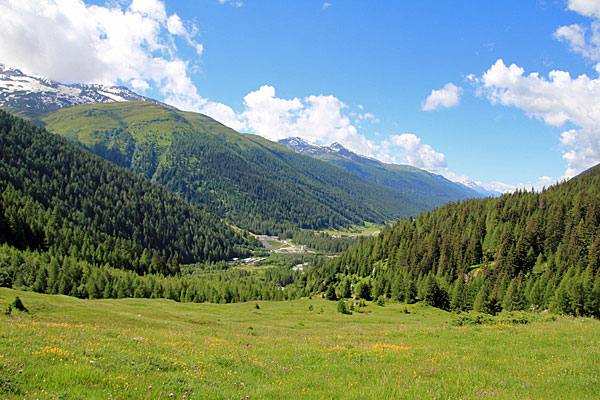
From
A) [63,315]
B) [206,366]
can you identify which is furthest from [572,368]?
[63,315]

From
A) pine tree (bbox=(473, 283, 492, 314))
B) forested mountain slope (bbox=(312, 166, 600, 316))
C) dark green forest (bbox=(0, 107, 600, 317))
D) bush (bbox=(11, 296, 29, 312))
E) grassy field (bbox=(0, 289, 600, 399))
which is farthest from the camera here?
dark green forest (bbox=(0, 107, 600, 317))

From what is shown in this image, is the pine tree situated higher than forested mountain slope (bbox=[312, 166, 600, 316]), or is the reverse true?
forested mountain slope (bbox=[312, 166, 600, 316])

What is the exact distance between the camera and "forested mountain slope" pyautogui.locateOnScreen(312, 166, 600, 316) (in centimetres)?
8644

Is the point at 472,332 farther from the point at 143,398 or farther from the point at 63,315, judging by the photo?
the point at 63,315

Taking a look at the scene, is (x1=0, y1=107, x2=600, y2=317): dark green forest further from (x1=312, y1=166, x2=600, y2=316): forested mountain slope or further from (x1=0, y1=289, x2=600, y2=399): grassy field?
(x1=0, y1=289, x2=600, y2=399): grassy field

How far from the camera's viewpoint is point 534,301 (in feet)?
281

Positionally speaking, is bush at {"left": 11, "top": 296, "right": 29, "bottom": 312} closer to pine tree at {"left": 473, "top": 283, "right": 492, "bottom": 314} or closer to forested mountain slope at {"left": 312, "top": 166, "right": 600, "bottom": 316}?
forested mountain slope at {"left": 312, "top": 166, "right": 600, "bottom": 316}

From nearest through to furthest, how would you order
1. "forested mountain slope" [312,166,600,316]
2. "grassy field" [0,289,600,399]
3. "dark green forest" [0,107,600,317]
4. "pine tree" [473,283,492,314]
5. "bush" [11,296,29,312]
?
1. "grassy field" [0,289,600,399]
2. "bush" [11,296,29,312]
3. "pine tree" [473,283,492,314]
4. "forested mountain slope" [312,166,600,316]
5. "dark green forest" [0,107,600,317]

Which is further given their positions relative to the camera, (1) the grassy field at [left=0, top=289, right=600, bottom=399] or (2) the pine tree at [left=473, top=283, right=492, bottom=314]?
(2) the pine tree at [left=473, top=283, right=492, bottom=314]

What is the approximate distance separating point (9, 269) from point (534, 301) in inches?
6073

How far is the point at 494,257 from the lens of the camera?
119 metres

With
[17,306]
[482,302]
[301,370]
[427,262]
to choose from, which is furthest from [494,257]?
[17,306]

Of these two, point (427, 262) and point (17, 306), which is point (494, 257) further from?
point (17, 306)

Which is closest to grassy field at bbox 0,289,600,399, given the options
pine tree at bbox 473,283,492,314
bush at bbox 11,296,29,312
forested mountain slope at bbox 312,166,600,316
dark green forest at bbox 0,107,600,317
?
bush at bbox 11,296,29,312
